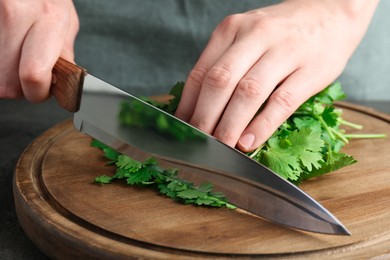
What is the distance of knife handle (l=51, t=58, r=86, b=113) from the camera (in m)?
1.52

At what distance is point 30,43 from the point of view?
1549 mm

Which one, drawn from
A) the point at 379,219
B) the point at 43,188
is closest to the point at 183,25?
the point at 43,188

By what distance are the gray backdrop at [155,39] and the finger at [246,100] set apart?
970mm

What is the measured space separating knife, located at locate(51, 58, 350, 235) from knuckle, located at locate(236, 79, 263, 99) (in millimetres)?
162

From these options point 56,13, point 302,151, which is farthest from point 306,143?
point 56,13

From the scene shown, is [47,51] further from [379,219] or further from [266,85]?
[379,219]

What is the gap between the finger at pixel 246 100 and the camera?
1.47 metres

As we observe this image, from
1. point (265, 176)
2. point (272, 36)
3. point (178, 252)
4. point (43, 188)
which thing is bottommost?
point (43, 188)

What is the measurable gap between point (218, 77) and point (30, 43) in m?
0.47

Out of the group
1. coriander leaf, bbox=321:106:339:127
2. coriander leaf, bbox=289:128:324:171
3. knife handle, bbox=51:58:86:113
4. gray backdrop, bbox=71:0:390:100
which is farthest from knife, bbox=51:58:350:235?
gray backdrop, bbox=71:0:390:100

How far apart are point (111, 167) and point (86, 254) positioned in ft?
1.26

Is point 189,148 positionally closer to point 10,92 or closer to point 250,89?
point 250,89

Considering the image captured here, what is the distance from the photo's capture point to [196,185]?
143 cm

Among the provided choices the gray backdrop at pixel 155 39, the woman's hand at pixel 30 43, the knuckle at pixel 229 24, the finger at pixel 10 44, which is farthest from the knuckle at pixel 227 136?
the gray backdrop at pixel 155 39
